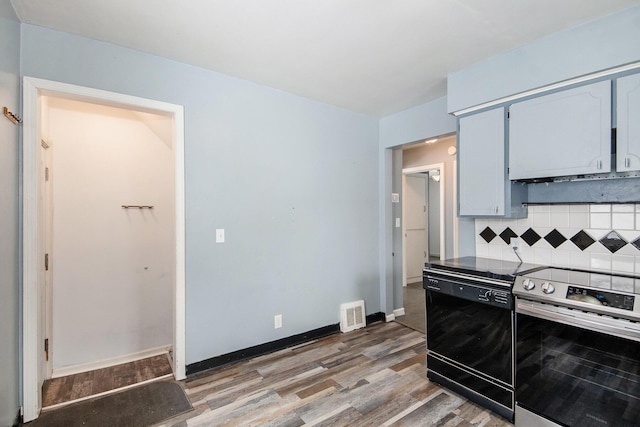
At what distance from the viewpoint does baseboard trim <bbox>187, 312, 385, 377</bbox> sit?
2556 millimetres

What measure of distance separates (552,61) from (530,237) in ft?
4.25

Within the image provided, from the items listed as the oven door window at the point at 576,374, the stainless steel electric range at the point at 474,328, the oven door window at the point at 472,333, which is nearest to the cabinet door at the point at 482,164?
the stainless steel electric range at the point at 474,328

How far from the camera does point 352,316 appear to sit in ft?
11.5

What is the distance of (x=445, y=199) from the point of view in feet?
16.6

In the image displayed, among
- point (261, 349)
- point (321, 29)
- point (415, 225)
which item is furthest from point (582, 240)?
point (415, 225)

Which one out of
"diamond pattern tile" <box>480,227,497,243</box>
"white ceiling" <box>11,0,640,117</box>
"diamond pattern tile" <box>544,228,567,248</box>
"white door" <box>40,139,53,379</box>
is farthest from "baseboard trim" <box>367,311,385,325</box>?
"white door" <box>40,139,53,379</box>

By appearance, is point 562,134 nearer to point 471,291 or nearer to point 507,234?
point 507,234

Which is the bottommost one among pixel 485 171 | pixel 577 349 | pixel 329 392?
pixel 329 392

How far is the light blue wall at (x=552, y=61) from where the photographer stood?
5.92ft

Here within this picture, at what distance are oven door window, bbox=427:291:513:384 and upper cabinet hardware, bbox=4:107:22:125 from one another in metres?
2.91

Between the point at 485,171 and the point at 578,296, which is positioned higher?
the point at 485,171

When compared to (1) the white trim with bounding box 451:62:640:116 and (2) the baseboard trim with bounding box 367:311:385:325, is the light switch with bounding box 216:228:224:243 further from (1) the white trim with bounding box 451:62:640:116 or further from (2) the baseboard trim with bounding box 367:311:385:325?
(1) the white trim with bounding box 451:62:640:116

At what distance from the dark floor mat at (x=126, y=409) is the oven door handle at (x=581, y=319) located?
2.29 metres

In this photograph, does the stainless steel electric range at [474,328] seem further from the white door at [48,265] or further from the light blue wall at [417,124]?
the white door at [48,265]
